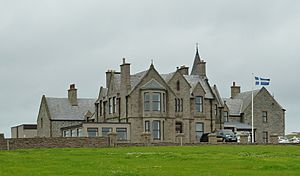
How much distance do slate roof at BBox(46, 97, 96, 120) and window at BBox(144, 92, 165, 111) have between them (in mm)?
19129

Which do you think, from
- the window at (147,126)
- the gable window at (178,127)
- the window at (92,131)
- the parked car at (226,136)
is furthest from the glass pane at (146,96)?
the parked car at (226,136)

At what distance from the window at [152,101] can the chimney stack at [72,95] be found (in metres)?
21.6

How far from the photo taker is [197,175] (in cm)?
2420

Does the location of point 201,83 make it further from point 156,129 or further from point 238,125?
point 238,125

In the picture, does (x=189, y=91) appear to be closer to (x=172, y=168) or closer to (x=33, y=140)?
(x=33, y=140)

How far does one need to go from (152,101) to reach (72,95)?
23.1 metres

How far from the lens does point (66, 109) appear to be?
93.7 m

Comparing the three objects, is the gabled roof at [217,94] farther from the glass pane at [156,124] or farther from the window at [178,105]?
the glass pane at [156,124]

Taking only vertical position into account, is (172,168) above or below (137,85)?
below

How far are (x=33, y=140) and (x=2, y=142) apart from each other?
8.93 ft

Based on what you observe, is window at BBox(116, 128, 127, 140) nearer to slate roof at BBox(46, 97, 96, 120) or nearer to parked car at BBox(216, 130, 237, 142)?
parked car at BBox(216, 130, 237, 142)

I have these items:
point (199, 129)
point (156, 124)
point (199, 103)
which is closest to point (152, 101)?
point (156, 124)

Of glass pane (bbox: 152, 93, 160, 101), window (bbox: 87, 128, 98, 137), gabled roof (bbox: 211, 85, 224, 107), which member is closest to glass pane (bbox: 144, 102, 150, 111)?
glass pane (bbox: 152, 93, 160, 101)

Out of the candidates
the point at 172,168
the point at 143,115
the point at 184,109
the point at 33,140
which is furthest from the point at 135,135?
the point at 172,168
